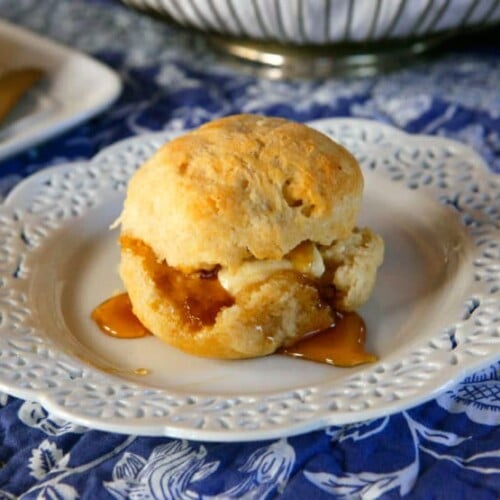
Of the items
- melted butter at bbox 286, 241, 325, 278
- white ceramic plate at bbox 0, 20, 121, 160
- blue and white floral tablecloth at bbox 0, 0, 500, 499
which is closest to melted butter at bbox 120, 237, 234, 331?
melted butter at bbox 286, 241, 325, 278

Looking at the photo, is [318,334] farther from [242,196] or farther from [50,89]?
[50,89]

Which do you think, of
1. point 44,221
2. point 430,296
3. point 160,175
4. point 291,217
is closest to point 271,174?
point 291,217

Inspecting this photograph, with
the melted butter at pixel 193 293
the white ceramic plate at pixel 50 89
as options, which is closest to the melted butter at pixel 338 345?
the melted butter at pixel 193 293

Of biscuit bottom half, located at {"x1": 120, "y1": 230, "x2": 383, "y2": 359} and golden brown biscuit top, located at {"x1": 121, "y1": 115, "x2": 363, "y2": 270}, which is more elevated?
golden brown biscuit top, located at {"x1": 121, "y1": 115, "x2": 363, "y2": 270}

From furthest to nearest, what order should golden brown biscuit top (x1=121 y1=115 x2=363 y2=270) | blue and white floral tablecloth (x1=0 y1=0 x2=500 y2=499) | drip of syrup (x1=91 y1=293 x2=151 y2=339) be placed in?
drip of syrup (x1=91 y1=293 x2=151 y2=339) → golden brown biscuit top (x1=121 y1=115 x2=363 y2=270) → blue and white floral tablecloth (x1=0 y1=0 x2=500 y2=499)

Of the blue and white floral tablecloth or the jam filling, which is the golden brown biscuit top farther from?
the blue and white floral tablecloth

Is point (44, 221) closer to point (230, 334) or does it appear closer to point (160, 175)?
point (160, 175)

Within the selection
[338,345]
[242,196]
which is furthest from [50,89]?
[338,345]
